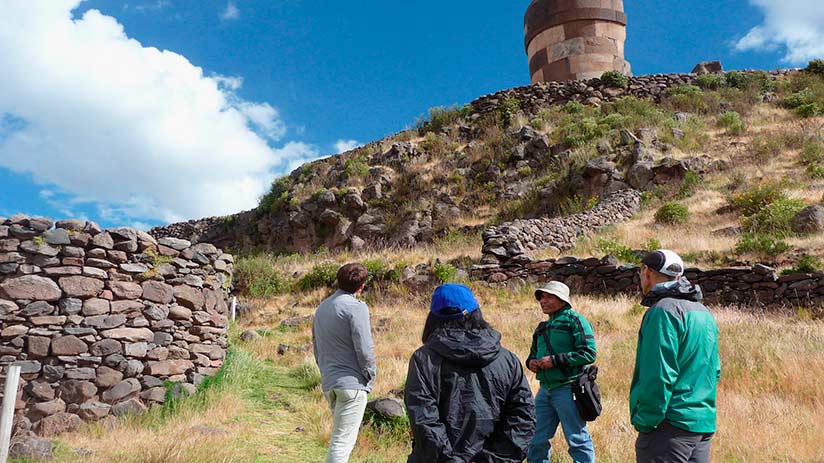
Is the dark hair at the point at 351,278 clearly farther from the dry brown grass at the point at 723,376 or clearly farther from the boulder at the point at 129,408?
the boulder at the point at 129,408

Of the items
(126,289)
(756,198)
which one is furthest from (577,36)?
(126,289)

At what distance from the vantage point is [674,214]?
47.2ft

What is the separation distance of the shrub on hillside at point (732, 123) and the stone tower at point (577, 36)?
204 inches

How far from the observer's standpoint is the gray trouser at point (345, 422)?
12.1 ft

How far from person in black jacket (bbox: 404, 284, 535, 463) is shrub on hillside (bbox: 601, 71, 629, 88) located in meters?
23.3

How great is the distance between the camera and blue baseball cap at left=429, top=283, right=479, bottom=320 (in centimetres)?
262

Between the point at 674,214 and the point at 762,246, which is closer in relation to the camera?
the point at 762,246

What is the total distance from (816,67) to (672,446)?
28.3m

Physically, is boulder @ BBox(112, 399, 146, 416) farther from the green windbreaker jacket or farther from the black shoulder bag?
the green windbreaker jacket

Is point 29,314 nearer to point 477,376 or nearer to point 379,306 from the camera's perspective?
point 477,376

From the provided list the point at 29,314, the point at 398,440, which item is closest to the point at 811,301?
the point at 398,440

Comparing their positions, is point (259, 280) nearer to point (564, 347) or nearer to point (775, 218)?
point (564, 347)

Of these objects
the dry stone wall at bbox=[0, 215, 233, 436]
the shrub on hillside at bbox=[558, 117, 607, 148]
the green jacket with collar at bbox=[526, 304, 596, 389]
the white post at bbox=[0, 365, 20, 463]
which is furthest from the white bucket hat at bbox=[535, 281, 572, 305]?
the shrub on hillside at bbox=[558, 117, 607, 148]

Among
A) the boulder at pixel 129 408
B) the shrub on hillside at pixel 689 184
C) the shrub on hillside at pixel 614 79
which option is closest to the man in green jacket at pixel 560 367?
the boulder at pixel 129 408
